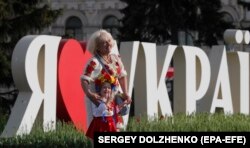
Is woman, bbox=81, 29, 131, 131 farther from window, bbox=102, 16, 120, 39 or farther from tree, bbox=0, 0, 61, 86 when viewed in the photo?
window, bbox=102, 16, 120, 39

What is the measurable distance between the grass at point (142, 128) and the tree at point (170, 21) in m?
15.4

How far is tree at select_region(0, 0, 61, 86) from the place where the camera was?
63.9 feet

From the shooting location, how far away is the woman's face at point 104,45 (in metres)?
7.70

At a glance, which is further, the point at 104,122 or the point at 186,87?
the point at 186,87

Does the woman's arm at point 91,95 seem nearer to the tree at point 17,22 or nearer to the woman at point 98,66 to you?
the woman at point 98,66

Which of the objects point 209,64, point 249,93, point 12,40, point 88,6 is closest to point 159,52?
point 209,64

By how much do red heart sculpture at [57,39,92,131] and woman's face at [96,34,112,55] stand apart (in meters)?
3.80

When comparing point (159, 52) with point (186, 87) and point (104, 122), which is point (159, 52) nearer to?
point (186, 87)

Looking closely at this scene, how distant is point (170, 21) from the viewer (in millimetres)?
29531

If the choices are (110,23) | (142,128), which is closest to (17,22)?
(142,128)

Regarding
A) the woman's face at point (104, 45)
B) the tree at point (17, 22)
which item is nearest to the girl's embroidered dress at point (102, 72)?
the woman's face at point (104, 45)

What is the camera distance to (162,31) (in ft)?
99.5

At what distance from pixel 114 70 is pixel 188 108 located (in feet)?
22.6

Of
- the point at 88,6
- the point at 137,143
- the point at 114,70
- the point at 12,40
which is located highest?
the point at 88,6
